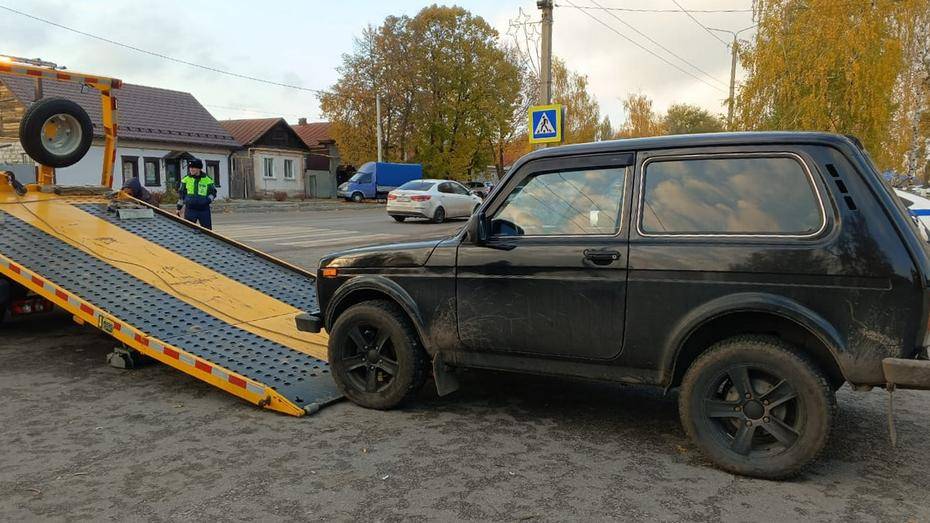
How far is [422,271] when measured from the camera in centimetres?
450

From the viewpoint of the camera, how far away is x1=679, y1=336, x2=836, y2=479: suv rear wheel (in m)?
3.41

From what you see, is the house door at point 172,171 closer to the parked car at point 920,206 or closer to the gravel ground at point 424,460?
the gravel ground at point 424,460

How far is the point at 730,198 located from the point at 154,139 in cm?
3793

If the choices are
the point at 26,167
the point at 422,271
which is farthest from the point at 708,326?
the point at 26,167

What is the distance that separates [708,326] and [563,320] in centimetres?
80

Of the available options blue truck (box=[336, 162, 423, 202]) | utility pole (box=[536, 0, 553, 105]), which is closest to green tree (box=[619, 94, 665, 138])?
blue truck (box=[336, 162, 423, 202])

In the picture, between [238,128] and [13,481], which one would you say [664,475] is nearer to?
[13,481]

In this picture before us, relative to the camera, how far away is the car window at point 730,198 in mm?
3506

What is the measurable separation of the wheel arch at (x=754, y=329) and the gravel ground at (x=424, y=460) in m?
0.56

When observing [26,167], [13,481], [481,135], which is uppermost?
[481,135]

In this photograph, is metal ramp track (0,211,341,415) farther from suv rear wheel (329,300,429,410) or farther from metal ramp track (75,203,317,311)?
metal ramp track (75,203,317,311)

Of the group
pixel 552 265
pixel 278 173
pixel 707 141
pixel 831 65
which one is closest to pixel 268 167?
pixel 278 173

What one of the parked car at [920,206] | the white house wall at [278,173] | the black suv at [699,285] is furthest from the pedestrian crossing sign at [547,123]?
the white house wall at [278,173]

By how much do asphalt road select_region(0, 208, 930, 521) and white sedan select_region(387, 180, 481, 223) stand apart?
17.4 m
